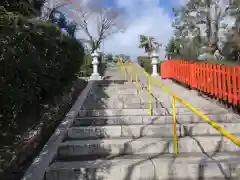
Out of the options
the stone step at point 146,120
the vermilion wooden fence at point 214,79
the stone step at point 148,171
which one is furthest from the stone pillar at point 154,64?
the stone step at point 148,171

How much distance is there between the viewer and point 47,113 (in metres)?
5.38

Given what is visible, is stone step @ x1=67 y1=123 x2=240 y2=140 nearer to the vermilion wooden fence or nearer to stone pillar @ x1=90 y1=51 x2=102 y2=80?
the vermilion wooden fence

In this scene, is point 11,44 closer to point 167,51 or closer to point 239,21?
point 239,21

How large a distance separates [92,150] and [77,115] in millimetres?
1884

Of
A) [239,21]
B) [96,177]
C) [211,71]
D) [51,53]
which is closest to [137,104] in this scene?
[211,71]

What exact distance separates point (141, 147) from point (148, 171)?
74 centimetres

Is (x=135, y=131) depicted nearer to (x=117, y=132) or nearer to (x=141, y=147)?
(x=117, y=132)

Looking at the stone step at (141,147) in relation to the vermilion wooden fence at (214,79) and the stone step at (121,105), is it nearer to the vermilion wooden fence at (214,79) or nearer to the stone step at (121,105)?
the vermilion wooden fence at (214,79)

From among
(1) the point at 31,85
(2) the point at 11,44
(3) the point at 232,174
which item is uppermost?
(2) the point at 11,44

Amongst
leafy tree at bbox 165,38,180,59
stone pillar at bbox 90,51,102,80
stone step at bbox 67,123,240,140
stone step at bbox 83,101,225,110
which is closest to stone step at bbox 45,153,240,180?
stone step at bbox 67,123,240,140

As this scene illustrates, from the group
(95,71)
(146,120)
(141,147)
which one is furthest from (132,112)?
(95,71)

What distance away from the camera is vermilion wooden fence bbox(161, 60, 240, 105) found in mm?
6270

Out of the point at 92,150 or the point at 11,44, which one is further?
the point at 92,150

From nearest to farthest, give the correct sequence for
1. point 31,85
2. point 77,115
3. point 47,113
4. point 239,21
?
point 31,85
point 47,113
point 77,115
point 239,21
